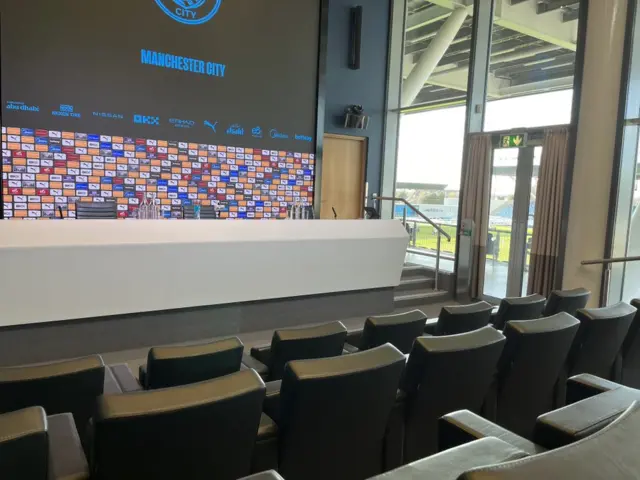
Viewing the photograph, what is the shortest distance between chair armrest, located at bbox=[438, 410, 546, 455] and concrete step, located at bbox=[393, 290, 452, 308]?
15.1ft

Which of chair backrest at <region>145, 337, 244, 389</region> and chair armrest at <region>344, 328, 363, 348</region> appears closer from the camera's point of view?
chair backrest at <region>145, 337, 244, 389</region>

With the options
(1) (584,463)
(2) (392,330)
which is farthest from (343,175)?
(1) (584,463)

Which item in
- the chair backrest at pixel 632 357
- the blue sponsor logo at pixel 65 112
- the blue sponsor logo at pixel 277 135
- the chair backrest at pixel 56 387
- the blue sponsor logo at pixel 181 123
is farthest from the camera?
the blue sponsor logo at pixel 277 135

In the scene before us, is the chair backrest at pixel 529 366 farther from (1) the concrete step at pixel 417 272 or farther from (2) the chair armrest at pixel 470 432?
(1) the concrete step at pixel 417 272

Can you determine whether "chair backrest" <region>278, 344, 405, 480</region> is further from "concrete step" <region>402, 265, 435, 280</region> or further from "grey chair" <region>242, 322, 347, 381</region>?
"concrete step" <region>402, 265, 435, 280</region>

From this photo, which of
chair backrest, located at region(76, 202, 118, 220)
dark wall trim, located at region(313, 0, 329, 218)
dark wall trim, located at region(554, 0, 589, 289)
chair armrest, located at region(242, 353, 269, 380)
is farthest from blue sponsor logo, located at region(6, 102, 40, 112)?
dark wall trim, located at region(554, 0, 589, 289)

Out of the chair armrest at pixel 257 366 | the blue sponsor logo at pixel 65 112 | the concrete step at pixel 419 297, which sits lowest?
the concrete step at pixel 419 297

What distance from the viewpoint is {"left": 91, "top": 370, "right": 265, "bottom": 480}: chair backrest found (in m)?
1.21

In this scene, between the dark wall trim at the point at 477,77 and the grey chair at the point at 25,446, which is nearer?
the grey chair at the point at 25,446

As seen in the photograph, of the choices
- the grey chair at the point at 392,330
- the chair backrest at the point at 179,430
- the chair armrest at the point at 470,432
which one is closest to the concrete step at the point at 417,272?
the grey chair at the point at 392,330

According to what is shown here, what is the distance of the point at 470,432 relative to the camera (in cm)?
131

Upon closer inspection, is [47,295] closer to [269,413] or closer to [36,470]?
[269,413]

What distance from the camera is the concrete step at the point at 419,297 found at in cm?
613

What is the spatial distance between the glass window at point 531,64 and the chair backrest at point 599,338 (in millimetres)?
4283
